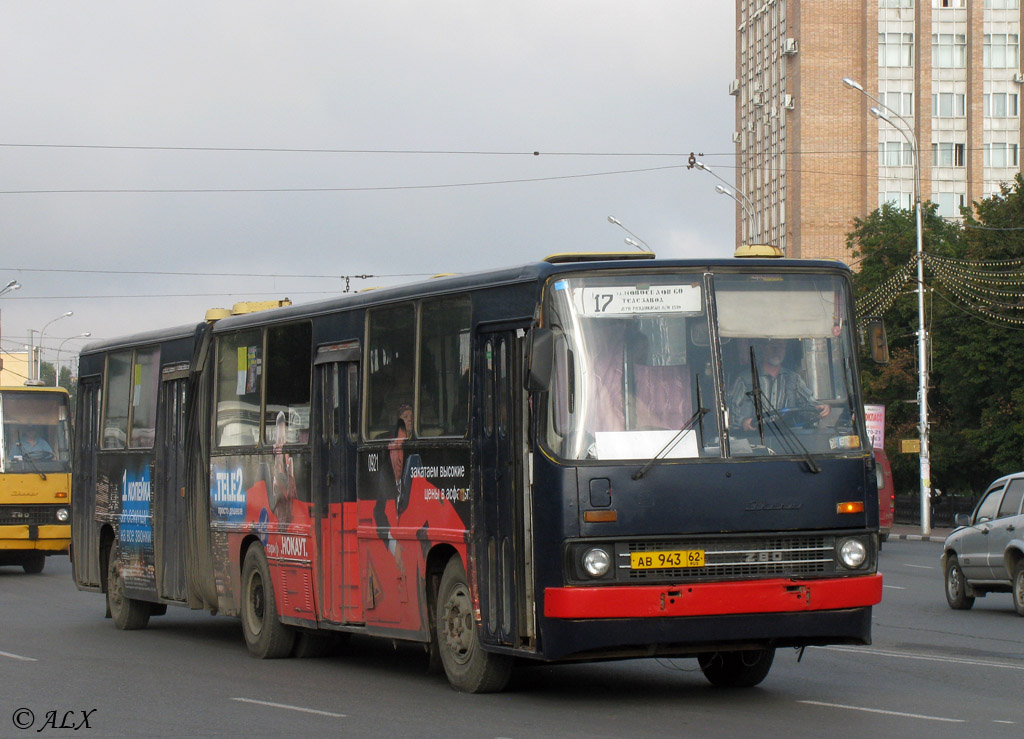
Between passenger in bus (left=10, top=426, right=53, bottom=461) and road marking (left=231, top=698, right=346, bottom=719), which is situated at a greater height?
passenger in bus (left=10, top=426, right=53, bottom=461)

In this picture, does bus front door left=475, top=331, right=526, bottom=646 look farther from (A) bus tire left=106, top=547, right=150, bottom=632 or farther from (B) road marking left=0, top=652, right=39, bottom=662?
(A) bus tire left=106, top=547, right=150, bottom=632

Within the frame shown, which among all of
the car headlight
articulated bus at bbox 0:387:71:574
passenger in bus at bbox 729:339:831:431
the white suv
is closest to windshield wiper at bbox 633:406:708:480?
passenger in bus at bbox 729:339:831:431

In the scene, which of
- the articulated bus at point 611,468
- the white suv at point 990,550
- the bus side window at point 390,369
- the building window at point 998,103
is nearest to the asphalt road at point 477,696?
the articulated bus at point 611,468

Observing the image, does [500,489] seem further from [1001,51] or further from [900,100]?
[1001,51]

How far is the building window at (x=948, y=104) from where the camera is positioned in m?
87.2

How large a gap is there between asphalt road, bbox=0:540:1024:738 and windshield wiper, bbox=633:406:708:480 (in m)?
1.54

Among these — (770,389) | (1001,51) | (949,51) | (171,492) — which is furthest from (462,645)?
(1001,51)

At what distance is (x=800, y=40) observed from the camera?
86.8m

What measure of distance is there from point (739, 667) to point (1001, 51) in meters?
81.5

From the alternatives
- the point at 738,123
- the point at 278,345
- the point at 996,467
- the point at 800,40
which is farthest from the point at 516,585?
the point at 738,123

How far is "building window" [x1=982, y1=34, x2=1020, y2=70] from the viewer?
86.8 meters

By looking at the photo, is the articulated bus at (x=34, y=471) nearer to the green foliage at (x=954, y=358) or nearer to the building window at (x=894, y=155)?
the green foliage at (x=954, y=358)

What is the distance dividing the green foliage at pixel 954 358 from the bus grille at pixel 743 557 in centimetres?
4031

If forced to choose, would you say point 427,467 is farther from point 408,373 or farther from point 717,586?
point 717,586
